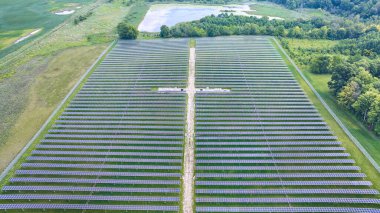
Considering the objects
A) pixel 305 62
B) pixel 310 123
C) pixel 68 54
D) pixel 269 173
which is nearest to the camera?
pixel 269 173

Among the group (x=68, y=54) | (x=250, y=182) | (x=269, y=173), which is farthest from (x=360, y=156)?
(x=68, y=54)

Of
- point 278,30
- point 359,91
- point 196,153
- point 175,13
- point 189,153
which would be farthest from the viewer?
point 175,13

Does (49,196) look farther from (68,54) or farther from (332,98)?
(332,98)

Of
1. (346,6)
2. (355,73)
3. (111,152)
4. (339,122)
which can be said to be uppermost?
(346,6)

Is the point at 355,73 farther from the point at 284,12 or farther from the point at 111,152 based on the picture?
the point at 284,12

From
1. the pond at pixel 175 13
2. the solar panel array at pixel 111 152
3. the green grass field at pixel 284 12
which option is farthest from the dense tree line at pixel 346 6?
the solar panel array at pixel 111 152

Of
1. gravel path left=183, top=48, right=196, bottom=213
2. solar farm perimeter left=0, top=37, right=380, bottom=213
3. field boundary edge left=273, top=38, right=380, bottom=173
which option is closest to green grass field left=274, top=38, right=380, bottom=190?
field boundary edge left=273, top=38, right=380, bottom=173

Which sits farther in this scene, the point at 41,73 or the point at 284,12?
the point at 284,12

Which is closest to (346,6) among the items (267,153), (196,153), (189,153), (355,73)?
(355,73)
